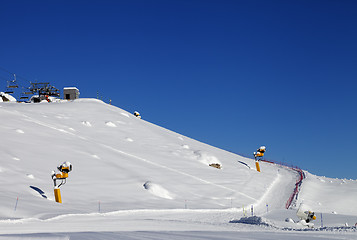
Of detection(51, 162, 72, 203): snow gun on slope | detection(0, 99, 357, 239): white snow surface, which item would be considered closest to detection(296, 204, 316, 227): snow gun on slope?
detection(0, 99, 357, 239): white snow surface

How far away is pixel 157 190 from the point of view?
30.3 m

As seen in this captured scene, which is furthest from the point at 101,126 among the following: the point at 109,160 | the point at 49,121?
the point at 109,160

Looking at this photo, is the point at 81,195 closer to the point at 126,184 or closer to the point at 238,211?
the point at 126,184

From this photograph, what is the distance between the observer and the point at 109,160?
35.1 metres

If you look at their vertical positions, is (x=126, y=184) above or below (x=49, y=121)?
below

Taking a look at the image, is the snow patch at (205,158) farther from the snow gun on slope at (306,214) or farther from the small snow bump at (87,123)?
the snow gun on slope at (306,214)

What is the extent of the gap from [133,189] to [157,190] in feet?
6.58

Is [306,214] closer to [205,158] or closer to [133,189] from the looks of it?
[133,189]

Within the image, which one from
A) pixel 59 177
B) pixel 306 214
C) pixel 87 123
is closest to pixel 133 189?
pixel 59 177

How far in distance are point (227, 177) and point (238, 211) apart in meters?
11.6

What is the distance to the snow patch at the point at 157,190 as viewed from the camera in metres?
29.9

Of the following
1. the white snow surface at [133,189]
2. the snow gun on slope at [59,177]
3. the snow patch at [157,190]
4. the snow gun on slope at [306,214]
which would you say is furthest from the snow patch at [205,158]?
the snow gun on slope at [306,214]

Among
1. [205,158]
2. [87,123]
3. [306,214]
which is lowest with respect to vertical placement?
[306,214]

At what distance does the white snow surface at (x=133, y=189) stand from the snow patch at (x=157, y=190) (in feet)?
0.30
